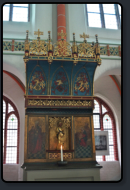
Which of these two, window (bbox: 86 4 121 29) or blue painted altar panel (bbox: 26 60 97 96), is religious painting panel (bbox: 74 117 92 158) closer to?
blue painted altar panel (bbox: 26 60 97 96)

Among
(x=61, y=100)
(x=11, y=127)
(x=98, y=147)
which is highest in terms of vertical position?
(x=61, y=100)

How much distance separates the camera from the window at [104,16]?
402 inches

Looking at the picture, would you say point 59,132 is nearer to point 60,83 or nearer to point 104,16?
point 60,83

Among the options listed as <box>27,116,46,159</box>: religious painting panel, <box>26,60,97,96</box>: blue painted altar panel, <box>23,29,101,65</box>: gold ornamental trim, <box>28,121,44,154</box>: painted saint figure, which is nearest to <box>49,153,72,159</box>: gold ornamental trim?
<box>27,116,46,159</box>: religious painting panel

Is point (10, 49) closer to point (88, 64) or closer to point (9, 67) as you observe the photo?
point (9, 67)

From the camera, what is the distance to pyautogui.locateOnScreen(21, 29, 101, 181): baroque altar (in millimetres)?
6699

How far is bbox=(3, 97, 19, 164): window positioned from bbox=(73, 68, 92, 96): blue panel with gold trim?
6.79 m

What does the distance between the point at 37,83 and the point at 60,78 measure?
2.42 ft

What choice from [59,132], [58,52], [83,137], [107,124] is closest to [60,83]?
[58,52]

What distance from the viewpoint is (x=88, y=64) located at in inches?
277

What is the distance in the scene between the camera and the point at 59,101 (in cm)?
709

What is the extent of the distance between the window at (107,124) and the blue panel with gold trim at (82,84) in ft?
21.5

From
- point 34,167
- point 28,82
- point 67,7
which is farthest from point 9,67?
point 34,167

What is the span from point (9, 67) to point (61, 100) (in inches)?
112
